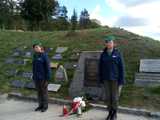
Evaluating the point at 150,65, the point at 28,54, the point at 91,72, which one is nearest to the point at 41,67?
the point at 91,72

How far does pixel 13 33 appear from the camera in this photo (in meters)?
18.6

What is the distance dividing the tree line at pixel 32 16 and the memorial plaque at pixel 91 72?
53.7 ft

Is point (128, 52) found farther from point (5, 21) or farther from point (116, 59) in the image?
point (5, 21)

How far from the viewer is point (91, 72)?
9.62 metres

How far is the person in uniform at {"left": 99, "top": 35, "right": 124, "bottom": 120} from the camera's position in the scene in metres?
7.53

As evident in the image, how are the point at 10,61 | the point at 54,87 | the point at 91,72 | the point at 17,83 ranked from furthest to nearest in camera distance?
the point at 10,61 < the point at 17,83 < the point at 54,87 < the point at 91,72

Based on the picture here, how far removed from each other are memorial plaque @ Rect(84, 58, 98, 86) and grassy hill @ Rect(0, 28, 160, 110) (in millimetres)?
825

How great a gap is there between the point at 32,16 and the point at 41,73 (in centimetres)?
2072

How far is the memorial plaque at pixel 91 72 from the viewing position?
9.55 m

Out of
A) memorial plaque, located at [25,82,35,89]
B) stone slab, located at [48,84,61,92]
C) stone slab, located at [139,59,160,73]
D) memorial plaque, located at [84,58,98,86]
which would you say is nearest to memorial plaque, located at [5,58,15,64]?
memorial plaque, located at [25,82,35,89]

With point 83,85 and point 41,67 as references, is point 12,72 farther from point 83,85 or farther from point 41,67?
point 41,67

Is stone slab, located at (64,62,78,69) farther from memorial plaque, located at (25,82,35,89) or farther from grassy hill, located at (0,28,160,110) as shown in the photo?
memorial plaque, located at (25,82,35,89)

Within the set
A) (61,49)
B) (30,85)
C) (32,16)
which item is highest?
(32,16)


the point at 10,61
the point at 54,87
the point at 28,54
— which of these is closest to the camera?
the point at 54,87
